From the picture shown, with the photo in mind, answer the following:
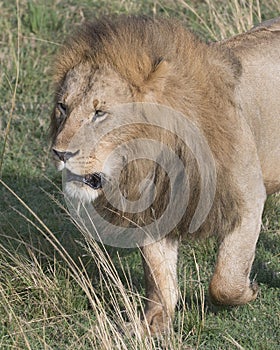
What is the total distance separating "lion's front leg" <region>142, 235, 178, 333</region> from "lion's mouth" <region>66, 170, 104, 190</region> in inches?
22.7

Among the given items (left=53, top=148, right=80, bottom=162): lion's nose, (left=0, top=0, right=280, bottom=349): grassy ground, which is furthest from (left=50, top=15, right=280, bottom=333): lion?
(left=0, top=0, right=280, bottom=349): grassy ground

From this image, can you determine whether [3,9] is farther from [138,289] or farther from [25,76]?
[138,289]

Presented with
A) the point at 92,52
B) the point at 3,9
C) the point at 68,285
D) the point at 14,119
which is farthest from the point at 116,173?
the point at 3,9

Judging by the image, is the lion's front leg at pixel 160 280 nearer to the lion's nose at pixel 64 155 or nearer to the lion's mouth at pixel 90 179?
the lion's mouth at pixel 90 179

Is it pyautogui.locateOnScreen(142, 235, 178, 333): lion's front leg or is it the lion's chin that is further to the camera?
pyautogui.locateOnScreen(142, 235, 178, 333): lion's front leg

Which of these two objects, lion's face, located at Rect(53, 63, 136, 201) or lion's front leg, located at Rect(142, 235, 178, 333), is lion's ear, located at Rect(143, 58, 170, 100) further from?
lion's front leg, located at Rect(142, 235, 178, 333)

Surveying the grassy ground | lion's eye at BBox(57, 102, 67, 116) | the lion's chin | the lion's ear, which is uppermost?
the lion's ear

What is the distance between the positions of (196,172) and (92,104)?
49cm

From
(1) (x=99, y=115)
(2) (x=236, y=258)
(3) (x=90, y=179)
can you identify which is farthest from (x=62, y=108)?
(2) (x=236, y=258)

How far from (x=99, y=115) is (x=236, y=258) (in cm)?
80

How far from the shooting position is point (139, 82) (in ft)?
11.3

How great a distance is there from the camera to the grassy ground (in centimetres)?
377

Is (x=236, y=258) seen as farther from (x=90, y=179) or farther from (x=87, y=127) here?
(x=87, y=127)

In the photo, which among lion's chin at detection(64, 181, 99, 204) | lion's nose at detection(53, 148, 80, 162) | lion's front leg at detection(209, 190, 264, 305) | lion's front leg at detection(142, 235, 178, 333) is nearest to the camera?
lion's nose at detection(53, 148, 80, 162)
